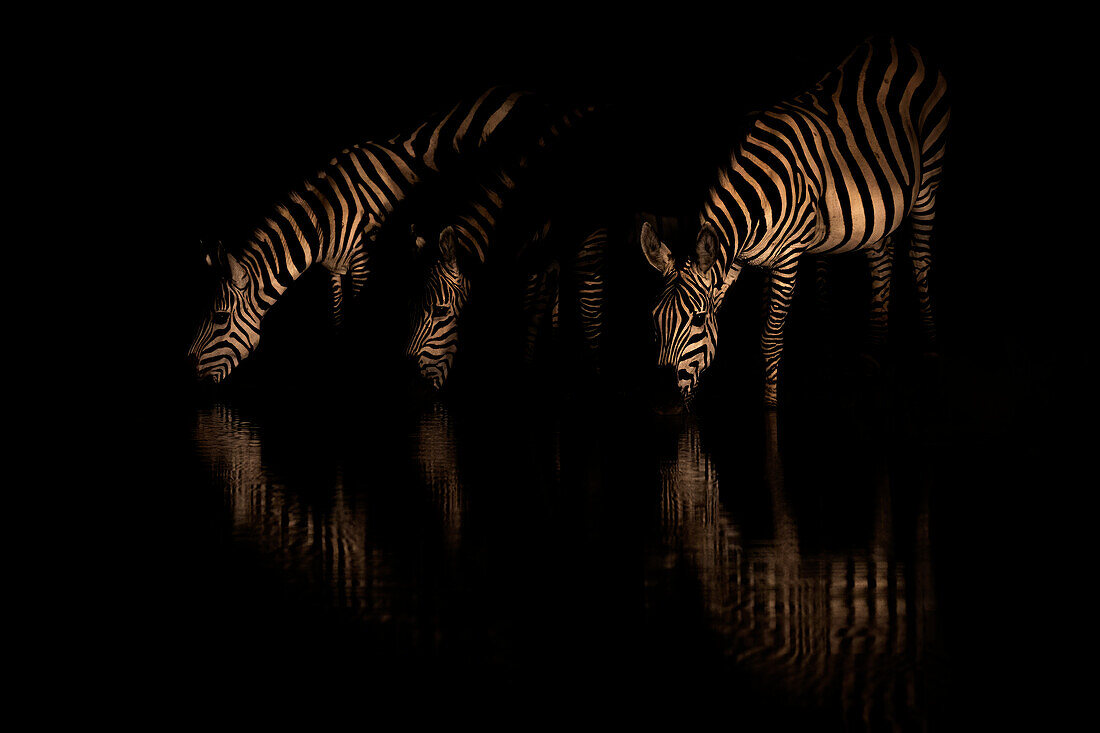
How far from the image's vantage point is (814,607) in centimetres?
196

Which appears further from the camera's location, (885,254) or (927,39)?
(927,39)

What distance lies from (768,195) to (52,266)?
5.55 metres

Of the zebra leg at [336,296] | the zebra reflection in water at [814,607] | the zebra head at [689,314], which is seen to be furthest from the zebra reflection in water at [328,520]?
the zebra leg at [336,296]

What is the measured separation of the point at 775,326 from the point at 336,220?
2.39m

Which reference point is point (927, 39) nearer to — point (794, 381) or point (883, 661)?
point (794, 381)

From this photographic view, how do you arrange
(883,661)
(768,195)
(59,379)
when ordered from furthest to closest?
(59,379), (768,195), (883,661)

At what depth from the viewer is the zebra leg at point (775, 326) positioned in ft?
15.4

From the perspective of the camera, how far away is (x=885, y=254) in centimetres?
566

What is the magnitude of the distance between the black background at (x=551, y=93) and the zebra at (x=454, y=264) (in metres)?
0.41

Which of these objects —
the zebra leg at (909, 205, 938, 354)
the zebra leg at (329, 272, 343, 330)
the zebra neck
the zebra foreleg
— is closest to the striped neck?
the zebra foreleg

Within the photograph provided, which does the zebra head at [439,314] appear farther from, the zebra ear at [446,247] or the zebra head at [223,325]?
the zebra head at [223,325]

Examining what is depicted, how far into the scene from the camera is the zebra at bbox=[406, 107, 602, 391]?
5.19m

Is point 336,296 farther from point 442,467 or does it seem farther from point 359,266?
point 442,467

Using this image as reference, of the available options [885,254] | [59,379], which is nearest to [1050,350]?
[885,254]
